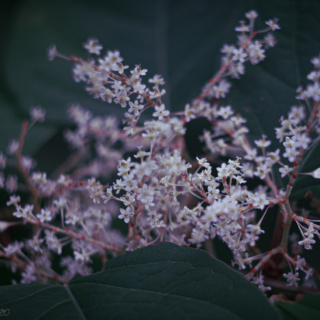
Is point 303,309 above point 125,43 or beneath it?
beneath

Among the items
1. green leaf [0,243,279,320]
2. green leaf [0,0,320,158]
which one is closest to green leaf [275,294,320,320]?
green leaf [0,243,279,320]

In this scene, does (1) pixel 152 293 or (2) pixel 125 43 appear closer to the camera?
(1) pixel 152 293

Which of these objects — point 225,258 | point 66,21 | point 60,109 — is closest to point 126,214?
point 225,258

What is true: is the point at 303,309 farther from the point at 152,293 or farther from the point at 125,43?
the point at 125,43

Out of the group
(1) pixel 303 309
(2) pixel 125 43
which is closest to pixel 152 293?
(1) pixel 303 309

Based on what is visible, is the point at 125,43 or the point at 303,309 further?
the point at 125,43

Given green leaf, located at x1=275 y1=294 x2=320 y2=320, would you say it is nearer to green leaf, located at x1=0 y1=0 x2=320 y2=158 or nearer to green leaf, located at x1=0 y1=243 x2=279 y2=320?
green leaf, located at x1=0 y1=243 x2=279 y2=320
